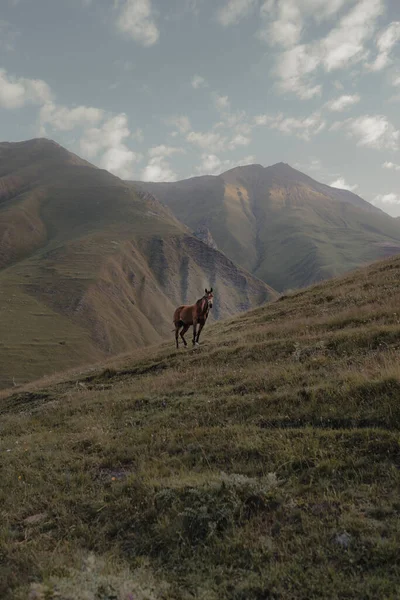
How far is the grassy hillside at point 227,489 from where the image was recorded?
4469 millimetres

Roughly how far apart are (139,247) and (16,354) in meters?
113

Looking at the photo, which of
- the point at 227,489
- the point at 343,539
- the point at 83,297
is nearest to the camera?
the point at 343,539

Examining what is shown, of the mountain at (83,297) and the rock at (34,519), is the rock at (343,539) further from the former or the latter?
the mountain at (83,297)

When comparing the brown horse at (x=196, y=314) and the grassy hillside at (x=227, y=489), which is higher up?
the brown horse at (x=196, y=314)

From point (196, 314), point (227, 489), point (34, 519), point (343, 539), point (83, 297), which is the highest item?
point (83, 297)

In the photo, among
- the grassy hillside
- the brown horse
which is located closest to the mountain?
the brown horse

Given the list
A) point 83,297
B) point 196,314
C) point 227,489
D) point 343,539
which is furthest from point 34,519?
point 83,297

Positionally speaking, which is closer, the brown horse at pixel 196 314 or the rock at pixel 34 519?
the rock at pixel 34 519

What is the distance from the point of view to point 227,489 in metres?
6.03

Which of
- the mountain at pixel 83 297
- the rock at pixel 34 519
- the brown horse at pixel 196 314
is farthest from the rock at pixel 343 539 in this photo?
the mountain at pixel 83 297

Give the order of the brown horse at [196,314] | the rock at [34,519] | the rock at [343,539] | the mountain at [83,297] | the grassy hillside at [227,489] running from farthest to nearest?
the mountain at [83,297], the brown horse at [196,314], the rock at [34,519], the rock at [343,539], the grassy hillside at [227,489]

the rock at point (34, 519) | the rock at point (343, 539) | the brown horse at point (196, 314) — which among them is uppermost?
the brown horse at point (196, 314)

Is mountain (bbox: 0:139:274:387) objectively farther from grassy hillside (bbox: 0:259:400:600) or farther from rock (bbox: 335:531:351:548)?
rock (bbox: 335:531:351:548)

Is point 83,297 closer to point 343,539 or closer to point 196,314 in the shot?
point 196,314
